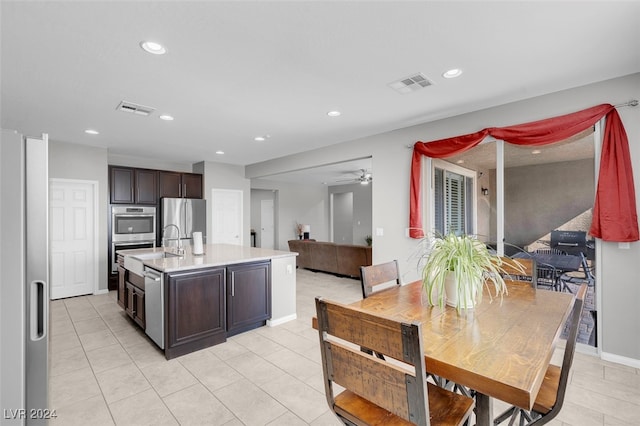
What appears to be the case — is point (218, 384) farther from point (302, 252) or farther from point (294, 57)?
point (302, 252)

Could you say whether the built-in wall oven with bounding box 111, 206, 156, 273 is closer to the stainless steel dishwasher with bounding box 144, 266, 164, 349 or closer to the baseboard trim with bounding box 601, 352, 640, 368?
the stainless steel dishwasher with bounding box 144, 266, 164, 349

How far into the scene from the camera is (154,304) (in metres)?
3.03

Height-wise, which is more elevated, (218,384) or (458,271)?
(458,271)

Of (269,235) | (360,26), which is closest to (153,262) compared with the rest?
(360,26)

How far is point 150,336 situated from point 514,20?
4.08 metres

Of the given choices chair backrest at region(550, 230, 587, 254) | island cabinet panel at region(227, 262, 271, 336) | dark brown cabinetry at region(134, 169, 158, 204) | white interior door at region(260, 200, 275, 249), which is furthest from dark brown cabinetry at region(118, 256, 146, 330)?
white interior door at region(260, 200, 275, 249)

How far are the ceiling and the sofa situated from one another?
113 inches

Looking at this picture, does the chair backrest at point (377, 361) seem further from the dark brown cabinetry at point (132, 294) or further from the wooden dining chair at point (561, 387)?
the dark brown cabinetry at point (132, 294)

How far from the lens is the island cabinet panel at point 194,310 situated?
2854 millimetres

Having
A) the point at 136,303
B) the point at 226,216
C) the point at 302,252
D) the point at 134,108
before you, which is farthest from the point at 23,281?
the point at 302,252

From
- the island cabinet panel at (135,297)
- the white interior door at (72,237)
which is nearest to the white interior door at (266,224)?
the white interior door at (72,237)

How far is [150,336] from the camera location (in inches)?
124

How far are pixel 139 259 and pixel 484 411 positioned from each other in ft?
11.0

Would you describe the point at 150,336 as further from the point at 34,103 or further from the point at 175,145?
the point at 175,145
